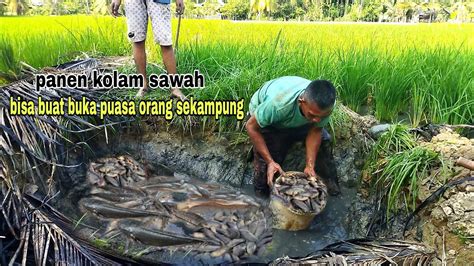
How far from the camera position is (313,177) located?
6.77 feet

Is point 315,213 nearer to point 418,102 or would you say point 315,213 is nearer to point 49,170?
point 418,102

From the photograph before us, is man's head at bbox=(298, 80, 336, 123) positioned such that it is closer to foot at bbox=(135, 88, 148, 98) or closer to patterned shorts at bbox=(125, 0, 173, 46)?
patterned shorts at bbox=(125, 0, 173, 46)

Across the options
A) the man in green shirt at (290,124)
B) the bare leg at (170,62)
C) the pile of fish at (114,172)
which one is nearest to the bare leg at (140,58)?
the bare leg at (170,62)

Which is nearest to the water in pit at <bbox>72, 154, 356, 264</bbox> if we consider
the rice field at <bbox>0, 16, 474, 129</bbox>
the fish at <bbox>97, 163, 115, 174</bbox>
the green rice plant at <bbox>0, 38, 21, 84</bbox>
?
the fish at <bbox>97, 163, 115, 174</bbox>

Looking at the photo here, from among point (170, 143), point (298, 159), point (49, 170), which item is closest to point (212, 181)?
point (170, 143)

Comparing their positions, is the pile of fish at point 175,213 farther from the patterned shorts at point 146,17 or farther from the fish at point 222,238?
the patterned shorts at point 146,17

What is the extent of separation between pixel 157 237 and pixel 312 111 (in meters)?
0.92

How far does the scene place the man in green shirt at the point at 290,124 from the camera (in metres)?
1.80

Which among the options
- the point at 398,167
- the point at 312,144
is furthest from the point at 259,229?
the point at 398,167

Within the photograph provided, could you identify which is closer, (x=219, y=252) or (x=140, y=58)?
(x=219, y=252)

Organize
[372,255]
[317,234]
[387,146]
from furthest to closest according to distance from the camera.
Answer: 1. [387,146]
2. [317,234]
3. [372,255]

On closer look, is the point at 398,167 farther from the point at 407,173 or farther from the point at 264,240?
the point at 264,240

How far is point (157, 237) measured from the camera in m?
1.84

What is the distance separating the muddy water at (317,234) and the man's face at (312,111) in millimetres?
576
